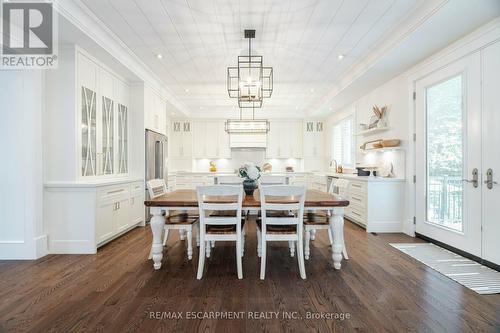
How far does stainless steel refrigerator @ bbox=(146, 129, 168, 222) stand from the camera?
15.9 ft

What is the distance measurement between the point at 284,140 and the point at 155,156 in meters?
→ 4.27

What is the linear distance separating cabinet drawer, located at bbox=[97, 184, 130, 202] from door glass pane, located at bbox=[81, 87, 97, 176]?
0.36 m

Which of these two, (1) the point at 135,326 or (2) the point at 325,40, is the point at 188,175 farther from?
(1) the point at 135,326

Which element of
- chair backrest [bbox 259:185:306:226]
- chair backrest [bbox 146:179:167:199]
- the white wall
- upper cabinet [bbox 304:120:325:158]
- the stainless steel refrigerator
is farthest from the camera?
upper cabinet [bbox 304:120:325:158]

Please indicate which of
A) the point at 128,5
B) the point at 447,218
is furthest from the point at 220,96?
the point at 447,218

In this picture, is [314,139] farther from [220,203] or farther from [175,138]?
[220,203]

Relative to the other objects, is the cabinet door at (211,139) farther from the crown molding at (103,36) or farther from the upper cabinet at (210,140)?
the crown molding at (103,36)

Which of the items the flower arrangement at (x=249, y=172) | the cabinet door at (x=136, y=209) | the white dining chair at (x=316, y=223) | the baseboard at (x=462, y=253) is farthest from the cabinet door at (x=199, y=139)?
the baseboard at (x=462, y=253)

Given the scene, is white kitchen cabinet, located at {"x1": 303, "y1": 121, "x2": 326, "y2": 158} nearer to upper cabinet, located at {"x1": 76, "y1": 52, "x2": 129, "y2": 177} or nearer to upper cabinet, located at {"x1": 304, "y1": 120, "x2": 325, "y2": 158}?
upper cabinet, located at {"x1": 304, "y1": 120, "x2": 325, "y2": 158}

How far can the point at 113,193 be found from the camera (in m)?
3.70

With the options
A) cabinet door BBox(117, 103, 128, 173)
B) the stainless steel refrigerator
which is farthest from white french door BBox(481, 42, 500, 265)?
cabinet door BBox(117, 103, 128, 173)

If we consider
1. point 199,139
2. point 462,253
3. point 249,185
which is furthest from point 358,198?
point 199,139

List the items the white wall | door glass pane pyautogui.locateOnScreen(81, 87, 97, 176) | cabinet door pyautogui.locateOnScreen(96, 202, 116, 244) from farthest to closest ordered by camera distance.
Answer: door glass pane pyautogui.locateOnScreen(81, 87, 97, 176) → cabinet door pyautogui.locateOnScreen(96, 202, 116, 244) → the white wall

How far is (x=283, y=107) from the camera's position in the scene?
7.51 metres
